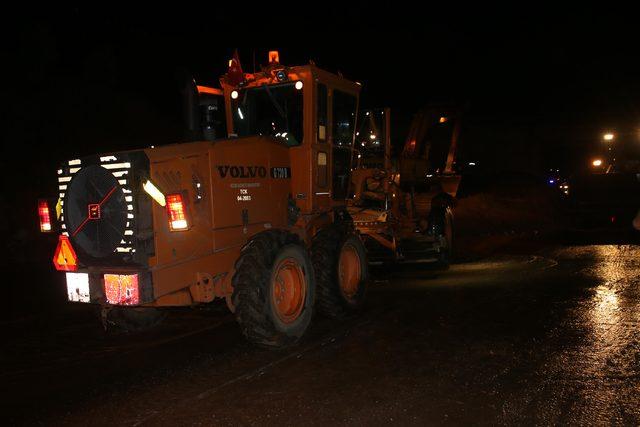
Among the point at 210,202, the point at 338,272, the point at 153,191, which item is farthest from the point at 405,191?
the point at 153,191

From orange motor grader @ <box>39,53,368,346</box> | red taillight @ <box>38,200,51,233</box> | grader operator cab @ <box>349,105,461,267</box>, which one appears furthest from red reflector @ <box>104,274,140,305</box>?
grader operator cab @ <box>349,105,461,267</box>

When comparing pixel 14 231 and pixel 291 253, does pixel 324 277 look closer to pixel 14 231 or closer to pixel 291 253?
pixel 291 253

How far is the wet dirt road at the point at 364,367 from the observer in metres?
4.58

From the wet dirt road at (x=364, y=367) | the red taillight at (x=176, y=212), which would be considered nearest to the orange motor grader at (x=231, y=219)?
the red taillight at (x=176, y=212)

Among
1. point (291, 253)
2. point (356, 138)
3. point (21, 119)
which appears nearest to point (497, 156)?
point (21, 119)

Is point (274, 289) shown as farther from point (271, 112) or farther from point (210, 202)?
point (271, 112)

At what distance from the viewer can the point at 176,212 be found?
5715 mm

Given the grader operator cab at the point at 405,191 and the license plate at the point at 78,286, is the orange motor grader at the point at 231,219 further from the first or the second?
the grader operator cab at the point at 405,191

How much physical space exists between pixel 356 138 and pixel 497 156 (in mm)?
33678

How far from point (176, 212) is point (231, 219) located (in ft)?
2.81

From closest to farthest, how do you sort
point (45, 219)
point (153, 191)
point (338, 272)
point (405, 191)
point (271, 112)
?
point (153, 191) < point (45, 219) < point (338, 272) < point (271, 112) < point (405, 191)

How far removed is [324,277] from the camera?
24.4ft

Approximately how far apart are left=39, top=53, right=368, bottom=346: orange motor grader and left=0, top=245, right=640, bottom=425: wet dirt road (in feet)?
1.81

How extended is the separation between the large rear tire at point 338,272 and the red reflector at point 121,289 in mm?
2516
